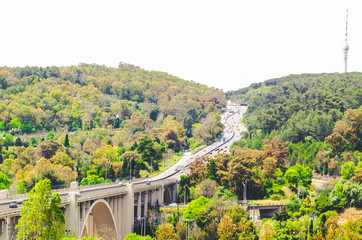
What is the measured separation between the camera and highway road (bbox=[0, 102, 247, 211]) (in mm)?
39844

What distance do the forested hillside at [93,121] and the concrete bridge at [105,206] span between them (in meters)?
9.26

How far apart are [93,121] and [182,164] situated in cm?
3201

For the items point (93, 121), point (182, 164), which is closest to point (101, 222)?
point (182, 164)

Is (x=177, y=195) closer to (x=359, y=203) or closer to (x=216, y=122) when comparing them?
(x=359, y=203)

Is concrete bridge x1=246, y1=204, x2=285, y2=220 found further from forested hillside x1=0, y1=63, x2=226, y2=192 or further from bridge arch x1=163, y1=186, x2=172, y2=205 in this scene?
forested hillside x1=0, y1=63, x2=226, y2=192

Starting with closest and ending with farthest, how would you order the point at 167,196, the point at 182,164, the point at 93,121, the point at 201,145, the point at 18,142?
the point at 167,196 → the point at 182,164 → the point at 18,142 → the point at 201,145 → the point at 93,121

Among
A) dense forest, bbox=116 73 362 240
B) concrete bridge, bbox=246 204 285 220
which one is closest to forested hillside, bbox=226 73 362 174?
dense forest, bbox=116 73 362 240

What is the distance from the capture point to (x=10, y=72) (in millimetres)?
124812

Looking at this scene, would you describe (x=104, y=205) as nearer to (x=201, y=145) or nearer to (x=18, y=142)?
(x=18, y=142)

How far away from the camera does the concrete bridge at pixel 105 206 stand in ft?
117

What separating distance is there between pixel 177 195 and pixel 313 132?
28.4m

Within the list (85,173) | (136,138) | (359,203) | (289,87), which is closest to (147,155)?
(85,173)

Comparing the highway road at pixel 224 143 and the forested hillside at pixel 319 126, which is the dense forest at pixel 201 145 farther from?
the highway road at pixel 224 143

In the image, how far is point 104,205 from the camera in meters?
48.4
